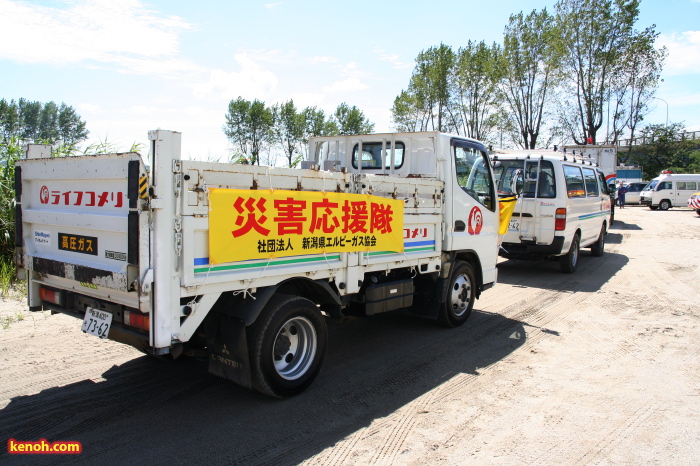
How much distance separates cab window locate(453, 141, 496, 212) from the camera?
6051 mm

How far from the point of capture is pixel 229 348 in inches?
149

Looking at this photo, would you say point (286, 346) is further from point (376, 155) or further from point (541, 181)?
point (541, 181)

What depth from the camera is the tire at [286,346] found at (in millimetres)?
3779

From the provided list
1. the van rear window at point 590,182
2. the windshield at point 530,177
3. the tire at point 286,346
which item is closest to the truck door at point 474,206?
the tire at point 286,346

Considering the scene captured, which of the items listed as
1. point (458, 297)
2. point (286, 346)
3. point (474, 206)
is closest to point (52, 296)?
point (286, 346)

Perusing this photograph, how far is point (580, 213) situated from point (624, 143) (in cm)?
4018

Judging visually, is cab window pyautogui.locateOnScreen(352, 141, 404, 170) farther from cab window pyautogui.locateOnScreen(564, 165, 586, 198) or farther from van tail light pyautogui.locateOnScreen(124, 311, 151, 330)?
cab window pyautogui.locateOnScreen(564, 165, 586, 198)

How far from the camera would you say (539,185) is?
9508mm

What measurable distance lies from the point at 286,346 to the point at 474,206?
10.9ft

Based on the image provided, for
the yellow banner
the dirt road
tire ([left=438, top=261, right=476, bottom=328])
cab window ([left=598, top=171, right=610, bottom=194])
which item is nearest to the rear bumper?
the dirt road

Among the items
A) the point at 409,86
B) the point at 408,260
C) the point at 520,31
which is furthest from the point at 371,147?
the point at 409,86

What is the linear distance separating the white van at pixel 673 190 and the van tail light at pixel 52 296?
35.9 m

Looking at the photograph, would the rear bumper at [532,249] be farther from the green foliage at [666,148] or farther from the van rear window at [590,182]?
the green foliage at [666,148]

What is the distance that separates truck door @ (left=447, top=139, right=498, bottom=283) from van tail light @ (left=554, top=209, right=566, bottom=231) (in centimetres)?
312
